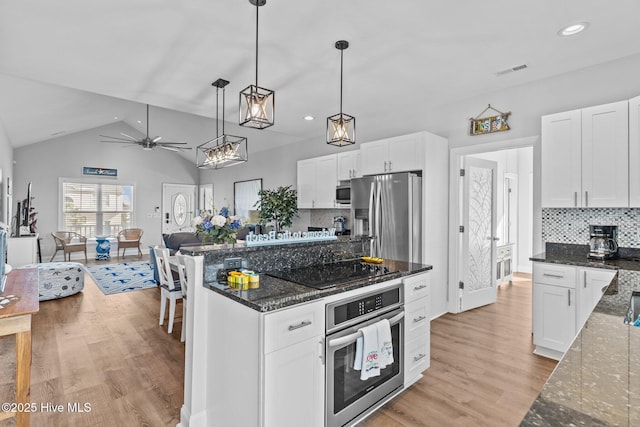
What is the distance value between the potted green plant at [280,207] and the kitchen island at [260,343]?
4.00 m

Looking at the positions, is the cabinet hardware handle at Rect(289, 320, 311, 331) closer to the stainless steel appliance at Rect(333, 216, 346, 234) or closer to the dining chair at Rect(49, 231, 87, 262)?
the stainless steel appliance at Rect(333, 216, 346, 234)

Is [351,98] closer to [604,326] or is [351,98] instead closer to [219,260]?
[219,260]

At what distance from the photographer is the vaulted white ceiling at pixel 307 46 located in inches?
91.0

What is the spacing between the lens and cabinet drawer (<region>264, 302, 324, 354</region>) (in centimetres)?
156

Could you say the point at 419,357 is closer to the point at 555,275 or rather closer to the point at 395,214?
the point at 555,275

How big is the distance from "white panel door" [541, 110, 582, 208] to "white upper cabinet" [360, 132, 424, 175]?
Answer: 125 centimetres

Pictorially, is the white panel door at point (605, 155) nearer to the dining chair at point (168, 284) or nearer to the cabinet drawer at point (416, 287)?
the cabinet drawer at point (416, 287)

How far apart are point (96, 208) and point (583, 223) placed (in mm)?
10613

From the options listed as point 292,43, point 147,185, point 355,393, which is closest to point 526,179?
point 292,43

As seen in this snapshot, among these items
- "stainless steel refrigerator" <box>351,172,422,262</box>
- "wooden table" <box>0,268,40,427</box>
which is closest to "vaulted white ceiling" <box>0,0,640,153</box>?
"stainless steel refrigerator" <box>351,172,422,262</box>

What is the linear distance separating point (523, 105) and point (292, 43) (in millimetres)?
2617

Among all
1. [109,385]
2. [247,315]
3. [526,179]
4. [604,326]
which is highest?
[526,179]

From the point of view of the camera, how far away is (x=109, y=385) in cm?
252

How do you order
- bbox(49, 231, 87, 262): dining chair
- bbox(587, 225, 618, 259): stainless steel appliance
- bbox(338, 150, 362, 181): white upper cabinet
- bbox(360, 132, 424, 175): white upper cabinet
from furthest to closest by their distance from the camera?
bbox(49, 231, 87, 262): dining chair → bbox(338, 150, 362, 181): white upper cabinet → bbox(360, 132, 424, 175): white upper cabinet → bbox(587, 225, 618, 259): stainless steel appliance
